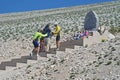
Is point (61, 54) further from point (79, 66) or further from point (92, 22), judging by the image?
point (92, 22)

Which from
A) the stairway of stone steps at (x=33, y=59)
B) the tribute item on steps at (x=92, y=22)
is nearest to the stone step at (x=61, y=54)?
the stairway of stone steps at (x=33, y=59)

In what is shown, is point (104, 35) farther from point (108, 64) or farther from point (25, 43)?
point (25, 43)

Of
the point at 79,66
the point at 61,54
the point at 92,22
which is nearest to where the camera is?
the point at 79,66

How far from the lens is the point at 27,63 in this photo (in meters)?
30.0

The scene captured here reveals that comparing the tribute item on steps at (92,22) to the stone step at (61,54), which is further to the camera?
the tribute item on steps at (92,22)

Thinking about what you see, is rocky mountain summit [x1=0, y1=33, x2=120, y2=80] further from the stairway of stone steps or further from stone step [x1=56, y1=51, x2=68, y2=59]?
the stairway of stone steps

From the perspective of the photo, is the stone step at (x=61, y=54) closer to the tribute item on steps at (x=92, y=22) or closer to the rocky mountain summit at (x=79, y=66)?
the rocky mountain summit at (x=79, y=66)

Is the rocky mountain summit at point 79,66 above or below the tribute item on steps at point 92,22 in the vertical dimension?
below

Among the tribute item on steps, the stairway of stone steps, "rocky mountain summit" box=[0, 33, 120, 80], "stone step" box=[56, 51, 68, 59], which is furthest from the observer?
the tribute item on steps

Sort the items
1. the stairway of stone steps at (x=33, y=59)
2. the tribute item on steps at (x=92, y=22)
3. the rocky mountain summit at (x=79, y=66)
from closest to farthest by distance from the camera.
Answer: the rocky mountain summit at (x=79, y=66)
the stairway of stone steps at (x=33, y=59)
the tribute item on steps at (x=92, y=22)

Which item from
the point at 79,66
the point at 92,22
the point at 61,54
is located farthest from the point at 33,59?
the point at 92,22

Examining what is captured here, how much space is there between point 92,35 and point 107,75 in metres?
7.63

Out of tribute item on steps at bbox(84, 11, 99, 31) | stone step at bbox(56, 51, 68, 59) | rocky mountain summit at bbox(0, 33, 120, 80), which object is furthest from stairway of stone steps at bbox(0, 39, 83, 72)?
tribute item on steps at bbox(84, 11, 99, 31)

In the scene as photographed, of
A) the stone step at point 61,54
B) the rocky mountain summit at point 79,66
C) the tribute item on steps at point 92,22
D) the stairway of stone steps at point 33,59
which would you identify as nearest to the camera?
the rocky mountain summit at point 79,66
